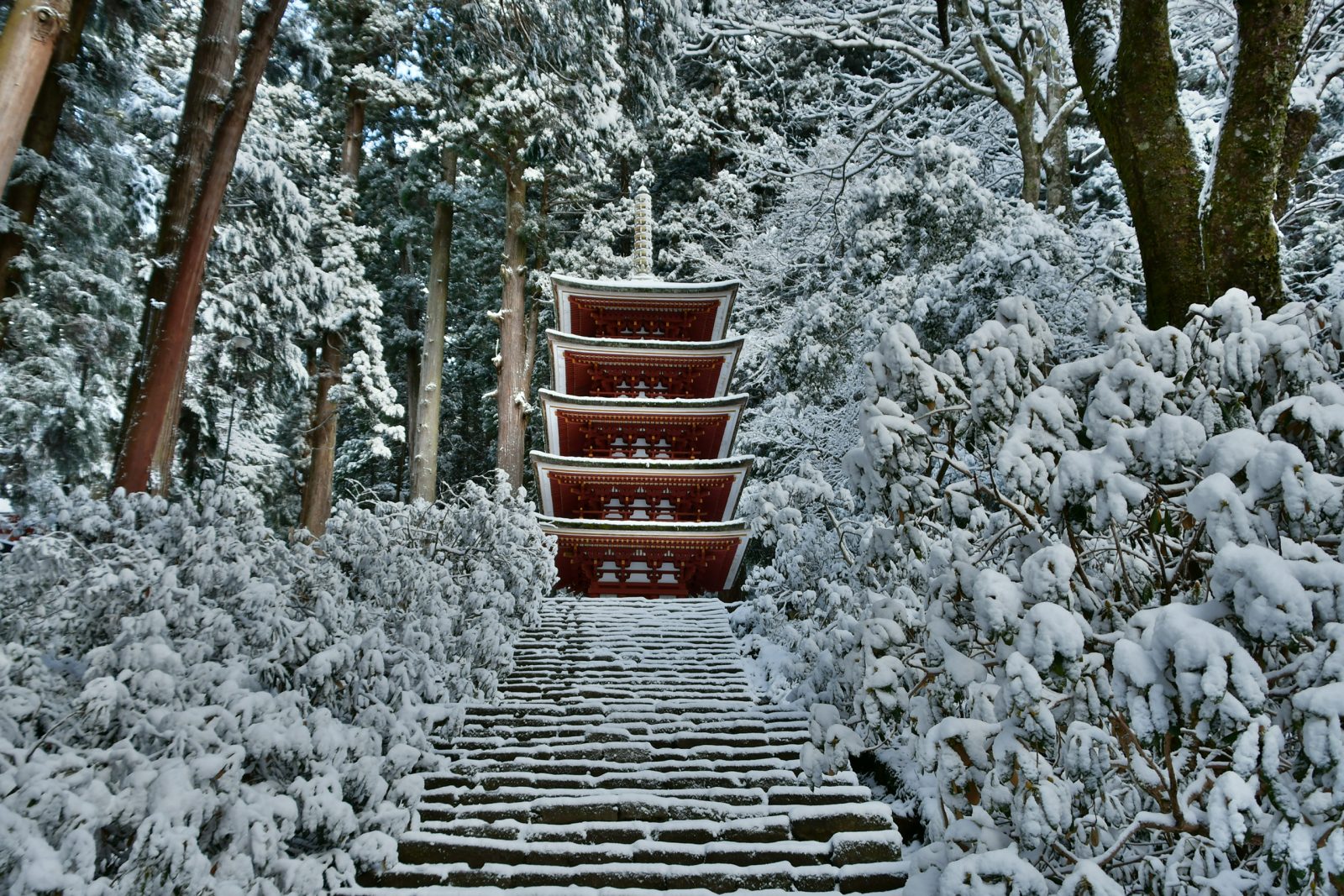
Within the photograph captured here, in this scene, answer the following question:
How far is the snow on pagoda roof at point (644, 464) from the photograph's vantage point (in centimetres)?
1266

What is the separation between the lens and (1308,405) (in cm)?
222

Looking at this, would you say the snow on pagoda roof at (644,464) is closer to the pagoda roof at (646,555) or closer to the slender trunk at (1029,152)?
the pagoda roof at (646,555)

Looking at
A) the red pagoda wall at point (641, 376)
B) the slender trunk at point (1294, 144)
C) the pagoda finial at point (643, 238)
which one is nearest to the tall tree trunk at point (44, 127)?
the red pagoda wall at point (641, 376)

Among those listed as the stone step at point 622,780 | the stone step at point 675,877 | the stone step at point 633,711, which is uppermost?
the stone step at point 633,711

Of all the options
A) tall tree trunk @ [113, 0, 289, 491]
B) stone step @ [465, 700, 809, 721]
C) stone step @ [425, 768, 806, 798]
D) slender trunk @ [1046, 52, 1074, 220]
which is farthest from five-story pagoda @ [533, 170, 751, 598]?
stone step @ [425, 768, 806, 798]

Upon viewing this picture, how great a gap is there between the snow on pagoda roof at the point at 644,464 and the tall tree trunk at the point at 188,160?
6158 millimetres

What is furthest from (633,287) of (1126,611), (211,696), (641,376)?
(1126,611)

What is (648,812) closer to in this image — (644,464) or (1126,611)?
(1126,611)

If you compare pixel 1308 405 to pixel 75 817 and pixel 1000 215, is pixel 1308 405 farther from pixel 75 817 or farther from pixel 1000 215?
pixel 1000 215

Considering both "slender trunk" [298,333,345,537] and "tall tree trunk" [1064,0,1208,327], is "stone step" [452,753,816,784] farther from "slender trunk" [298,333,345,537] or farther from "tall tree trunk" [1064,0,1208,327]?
"slender trunk" [298,333,345,537]

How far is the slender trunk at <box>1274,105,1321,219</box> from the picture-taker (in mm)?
4383

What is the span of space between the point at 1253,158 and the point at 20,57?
6.47 meters

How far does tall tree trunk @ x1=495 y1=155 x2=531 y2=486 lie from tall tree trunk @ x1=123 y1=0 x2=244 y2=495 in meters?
10.1

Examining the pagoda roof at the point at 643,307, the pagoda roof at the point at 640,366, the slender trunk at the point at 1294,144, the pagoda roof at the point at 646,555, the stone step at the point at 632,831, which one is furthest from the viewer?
the pagoda roof at the point at 643,307
